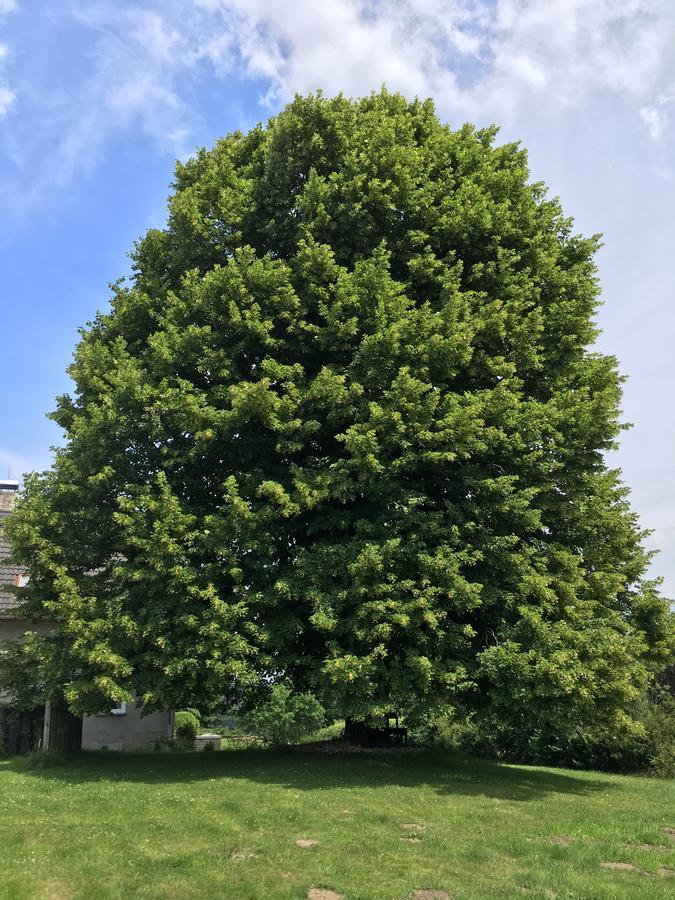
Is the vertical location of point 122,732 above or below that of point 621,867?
below

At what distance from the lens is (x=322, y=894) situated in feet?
20.4

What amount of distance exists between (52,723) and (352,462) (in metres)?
9.53

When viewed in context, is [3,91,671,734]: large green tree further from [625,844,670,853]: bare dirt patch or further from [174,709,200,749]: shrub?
[174,709,200,749]: shrub

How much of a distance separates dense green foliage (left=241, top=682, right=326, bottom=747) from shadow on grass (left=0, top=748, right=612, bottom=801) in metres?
0.72

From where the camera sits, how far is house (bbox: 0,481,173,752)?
1558 cm

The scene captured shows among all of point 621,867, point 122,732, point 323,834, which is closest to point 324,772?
point 323,834

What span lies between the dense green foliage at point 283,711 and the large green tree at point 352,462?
0.41 metres

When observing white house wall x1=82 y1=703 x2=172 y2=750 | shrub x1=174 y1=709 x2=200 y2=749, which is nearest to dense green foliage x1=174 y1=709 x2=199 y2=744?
shrub x1=174 y1=709 x2=200 y2=749

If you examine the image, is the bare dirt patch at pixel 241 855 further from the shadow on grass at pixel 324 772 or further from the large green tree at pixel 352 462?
the large green tree at pixel 352 462

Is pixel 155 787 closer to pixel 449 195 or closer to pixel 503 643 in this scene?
pixel 503 643

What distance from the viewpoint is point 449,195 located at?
16125 millimetres

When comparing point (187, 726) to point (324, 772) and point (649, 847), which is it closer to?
point (324, 772)

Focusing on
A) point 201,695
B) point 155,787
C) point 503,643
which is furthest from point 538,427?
point 155,787

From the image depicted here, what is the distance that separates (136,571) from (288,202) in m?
9.48
